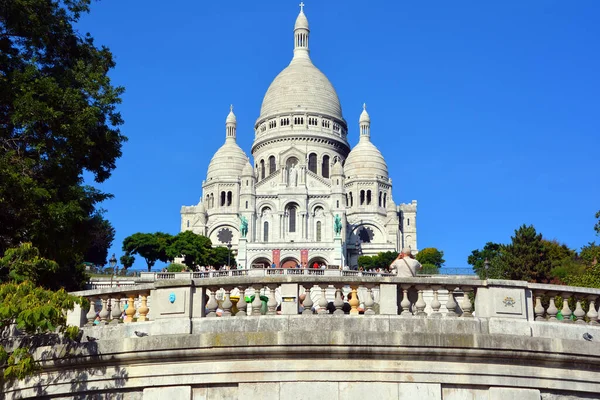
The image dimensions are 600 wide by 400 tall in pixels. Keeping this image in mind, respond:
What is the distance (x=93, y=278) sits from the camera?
204ft

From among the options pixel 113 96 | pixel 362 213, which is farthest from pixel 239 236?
pixel 113 96

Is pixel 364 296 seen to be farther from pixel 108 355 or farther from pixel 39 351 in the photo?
pixel 39 351

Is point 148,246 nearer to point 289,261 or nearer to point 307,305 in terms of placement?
point 289,261

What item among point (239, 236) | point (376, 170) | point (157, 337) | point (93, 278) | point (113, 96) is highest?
point (376, 170)

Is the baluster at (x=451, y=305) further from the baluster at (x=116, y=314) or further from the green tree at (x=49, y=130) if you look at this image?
the green tree at (x=49, y=130)

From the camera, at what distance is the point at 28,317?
9.93m

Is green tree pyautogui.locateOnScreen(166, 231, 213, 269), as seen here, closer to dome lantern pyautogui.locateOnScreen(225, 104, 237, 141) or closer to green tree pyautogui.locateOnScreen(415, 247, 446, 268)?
green tree pyautogui.locateOnScreen(415, 247, 446, 268)

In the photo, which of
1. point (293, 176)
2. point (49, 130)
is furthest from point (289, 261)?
point (49, 130)

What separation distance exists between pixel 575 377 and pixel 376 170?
115m

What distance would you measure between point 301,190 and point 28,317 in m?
105

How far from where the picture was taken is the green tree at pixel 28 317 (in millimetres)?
9969

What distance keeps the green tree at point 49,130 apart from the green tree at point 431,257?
7810 cm

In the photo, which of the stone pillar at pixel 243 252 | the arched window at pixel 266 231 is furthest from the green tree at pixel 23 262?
the arched window at pixel 266 231

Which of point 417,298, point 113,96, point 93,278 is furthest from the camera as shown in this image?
point 93,278
